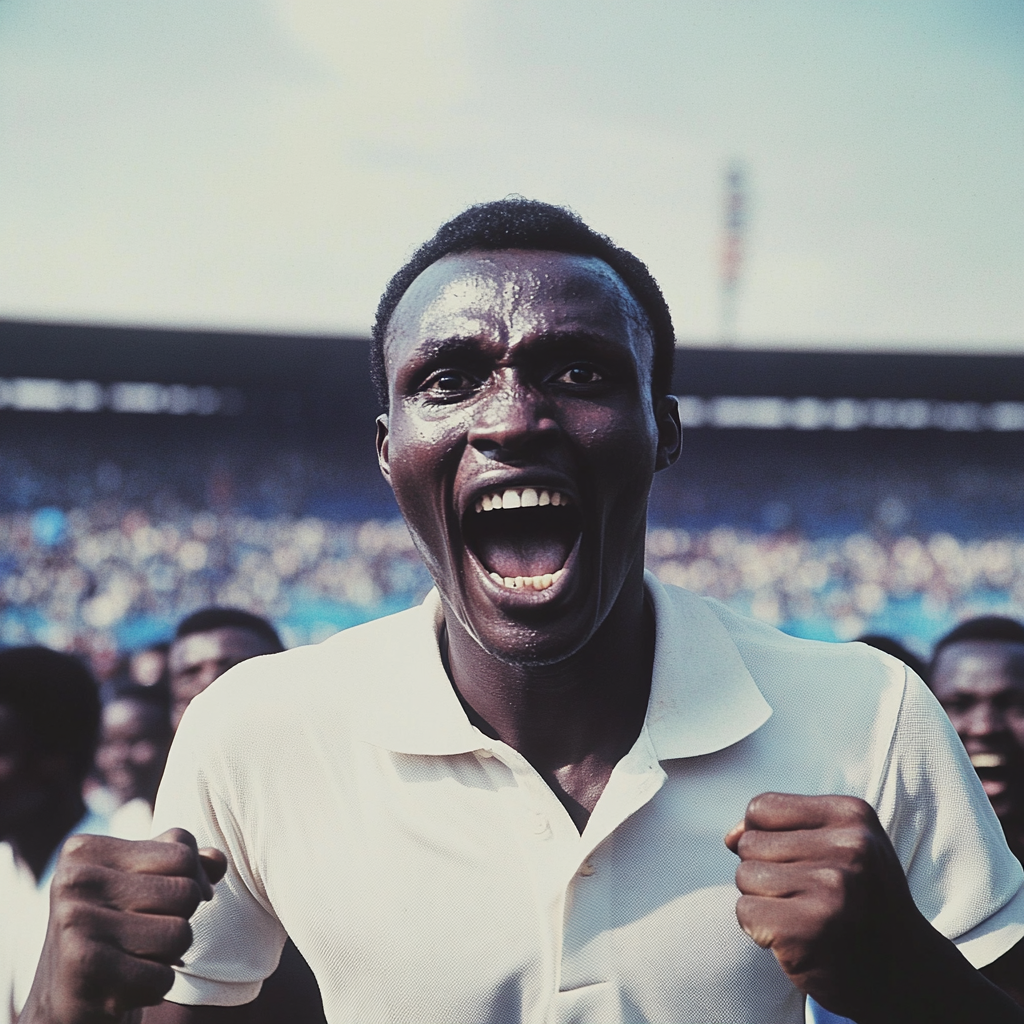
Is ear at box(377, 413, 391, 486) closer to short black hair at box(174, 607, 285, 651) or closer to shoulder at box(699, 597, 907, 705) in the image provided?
shoulder at box(699, 597, 907, 705)

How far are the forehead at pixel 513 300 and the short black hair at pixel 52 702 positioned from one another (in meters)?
2.40

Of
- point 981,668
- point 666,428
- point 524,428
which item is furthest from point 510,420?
point 981,668

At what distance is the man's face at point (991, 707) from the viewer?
354 cm

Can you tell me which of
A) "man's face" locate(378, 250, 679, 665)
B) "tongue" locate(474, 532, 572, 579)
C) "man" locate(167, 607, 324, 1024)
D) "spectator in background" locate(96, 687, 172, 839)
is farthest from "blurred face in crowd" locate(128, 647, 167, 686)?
"man's face" locate(378, 250, 679, 665)

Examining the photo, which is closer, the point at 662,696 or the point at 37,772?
the point at 662,696

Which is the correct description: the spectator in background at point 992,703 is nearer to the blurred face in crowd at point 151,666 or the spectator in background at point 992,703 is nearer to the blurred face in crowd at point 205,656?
the blurred face in crowd at point 205,656

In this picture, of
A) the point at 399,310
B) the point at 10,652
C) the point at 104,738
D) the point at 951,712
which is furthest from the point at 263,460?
the point at 399,310

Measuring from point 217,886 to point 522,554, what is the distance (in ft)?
2.42

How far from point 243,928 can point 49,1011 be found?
34 centimetres

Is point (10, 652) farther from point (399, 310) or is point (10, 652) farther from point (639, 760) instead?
point (639, 760)

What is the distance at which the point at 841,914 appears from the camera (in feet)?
4.23

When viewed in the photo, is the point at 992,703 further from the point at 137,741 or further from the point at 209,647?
the point at 137,741

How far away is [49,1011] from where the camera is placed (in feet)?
4.65

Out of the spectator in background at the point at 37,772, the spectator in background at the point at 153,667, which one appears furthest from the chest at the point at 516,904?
the spectator in background at the point at 153,667
